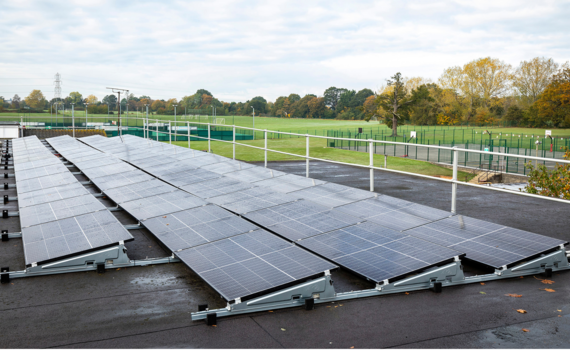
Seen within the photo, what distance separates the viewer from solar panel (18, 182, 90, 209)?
9.45 m

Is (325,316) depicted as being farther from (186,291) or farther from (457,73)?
(457,73)

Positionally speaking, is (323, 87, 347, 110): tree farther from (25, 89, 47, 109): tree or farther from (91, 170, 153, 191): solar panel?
(91, 170, 153, 191): solar panel

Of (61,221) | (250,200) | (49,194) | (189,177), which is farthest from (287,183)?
(49,194)

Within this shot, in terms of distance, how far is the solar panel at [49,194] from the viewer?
9.45 m

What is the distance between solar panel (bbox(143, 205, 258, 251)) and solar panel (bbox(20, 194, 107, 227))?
137cm

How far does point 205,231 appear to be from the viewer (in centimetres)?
680

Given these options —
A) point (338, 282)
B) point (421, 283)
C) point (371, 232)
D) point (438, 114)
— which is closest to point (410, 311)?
point (421, 283)

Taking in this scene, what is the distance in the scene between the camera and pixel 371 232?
6.47 m

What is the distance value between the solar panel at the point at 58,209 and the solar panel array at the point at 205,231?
0.67 m

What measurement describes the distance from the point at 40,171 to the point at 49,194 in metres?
5.06

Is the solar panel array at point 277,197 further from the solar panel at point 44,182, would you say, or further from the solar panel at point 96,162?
the solar panel at point 96,162

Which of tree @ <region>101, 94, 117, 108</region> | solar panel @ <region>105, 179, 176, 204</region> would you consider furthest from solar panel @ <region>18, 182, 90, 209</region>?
tree @ <region>101, 94, 117, 108</region>

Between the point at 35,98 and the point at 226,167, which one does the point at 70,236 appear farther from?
the point at 35,98

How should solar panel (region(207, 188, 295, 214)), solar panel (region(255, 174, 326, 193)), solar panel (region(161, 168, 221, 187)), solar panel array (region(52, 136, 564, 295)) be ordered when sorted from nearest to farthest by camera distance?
solar panel array (region(52, 136, 564, 295)) → solar panel (region(207, 188, 295, 214)) → solar panel (region(255, 174, 326, 193)) → solar panel (region(161, 168, 221, 187))
